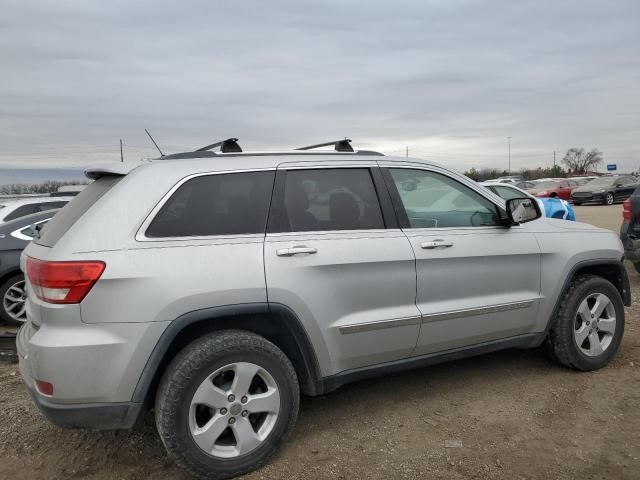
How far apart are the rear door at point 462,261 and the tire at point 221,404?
1037mm

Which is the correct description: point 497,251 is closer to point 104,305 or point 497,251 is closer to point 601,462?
point 601,462

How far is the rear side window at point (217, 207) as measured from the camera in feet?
9.59

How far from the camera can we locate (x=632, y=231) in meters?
7.47

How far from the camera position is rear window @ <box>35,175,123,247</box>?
9.61ft

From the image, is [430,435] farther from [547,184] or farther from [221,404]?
[547,184]

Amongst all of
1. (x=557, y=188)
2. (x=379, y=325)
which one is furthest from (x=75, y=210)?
(x=557, y=188)

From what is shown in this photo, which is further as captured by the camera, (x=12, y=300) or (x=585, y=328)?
(x=12, y=300)

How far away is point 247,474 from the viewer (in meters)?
3.00

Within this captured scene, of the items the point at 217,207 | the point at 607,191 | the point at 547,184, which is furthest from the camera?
the point at 547,184

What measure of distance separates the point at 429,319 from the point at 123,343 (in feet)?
6.11

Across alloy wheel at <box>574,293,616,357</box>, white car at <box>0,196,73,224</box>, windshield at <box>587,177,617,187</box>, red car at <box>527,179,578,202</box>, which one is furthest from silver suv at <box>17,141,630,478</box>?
red car at <box>527,179,578,202</box>

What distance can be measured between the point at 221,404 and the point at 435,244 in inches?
65.6

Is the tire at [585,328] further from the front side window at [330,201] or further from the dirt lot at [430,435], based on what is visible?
the front side window at [330,201]

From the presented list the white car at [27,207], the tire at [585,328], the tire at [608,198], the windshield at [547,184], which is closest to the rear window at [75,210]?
the tire at [585,328]
